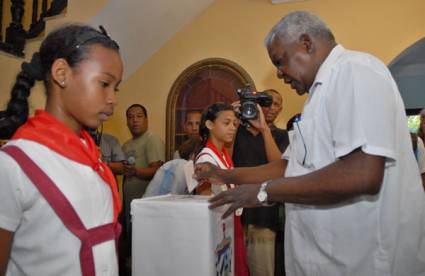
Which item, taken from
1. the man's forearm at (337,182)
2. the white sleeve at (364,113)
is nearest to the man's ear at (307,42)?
the white sleeve at (364,113)

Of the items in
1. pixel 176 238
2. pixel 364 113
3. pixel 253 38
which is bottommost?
pixel 176 238

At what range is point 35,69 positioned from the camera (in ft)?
3.08

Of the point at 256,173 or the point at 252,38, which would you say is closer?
the point at 256,173

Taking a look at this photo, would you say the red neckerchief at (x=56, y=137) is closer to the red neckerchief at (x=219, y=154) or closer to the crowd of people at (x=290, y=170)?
the crowd of people at (x=290, y=170)

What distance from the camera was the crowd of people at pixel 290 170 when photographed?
78cm

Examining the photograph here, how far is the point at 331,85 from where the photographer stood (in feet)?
3.39

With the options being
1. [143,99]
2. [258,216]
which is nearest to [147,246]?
[258,216]

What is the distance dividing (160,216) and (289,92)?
8.75 feet

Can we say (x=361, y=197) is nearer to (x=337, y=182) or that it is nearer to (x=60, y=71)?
(x=337, y=182)

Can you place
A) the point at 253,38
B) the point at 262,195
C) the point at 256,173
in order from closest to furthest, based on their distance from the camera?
the point at 262,195, the point at 256,173, the point at 253,38

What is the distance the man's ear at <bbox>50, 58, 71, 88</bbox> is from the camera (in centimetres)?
87

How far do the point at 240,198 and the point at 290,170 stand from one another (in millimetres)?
189

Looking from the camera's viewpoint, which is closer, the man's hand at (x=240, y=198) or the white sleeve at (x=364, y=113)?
the white sleeve at (x=364, y=113)

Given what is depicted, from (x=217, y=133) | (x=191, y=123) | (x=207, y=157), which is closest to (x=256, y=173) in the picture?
(x=207, y=157)
